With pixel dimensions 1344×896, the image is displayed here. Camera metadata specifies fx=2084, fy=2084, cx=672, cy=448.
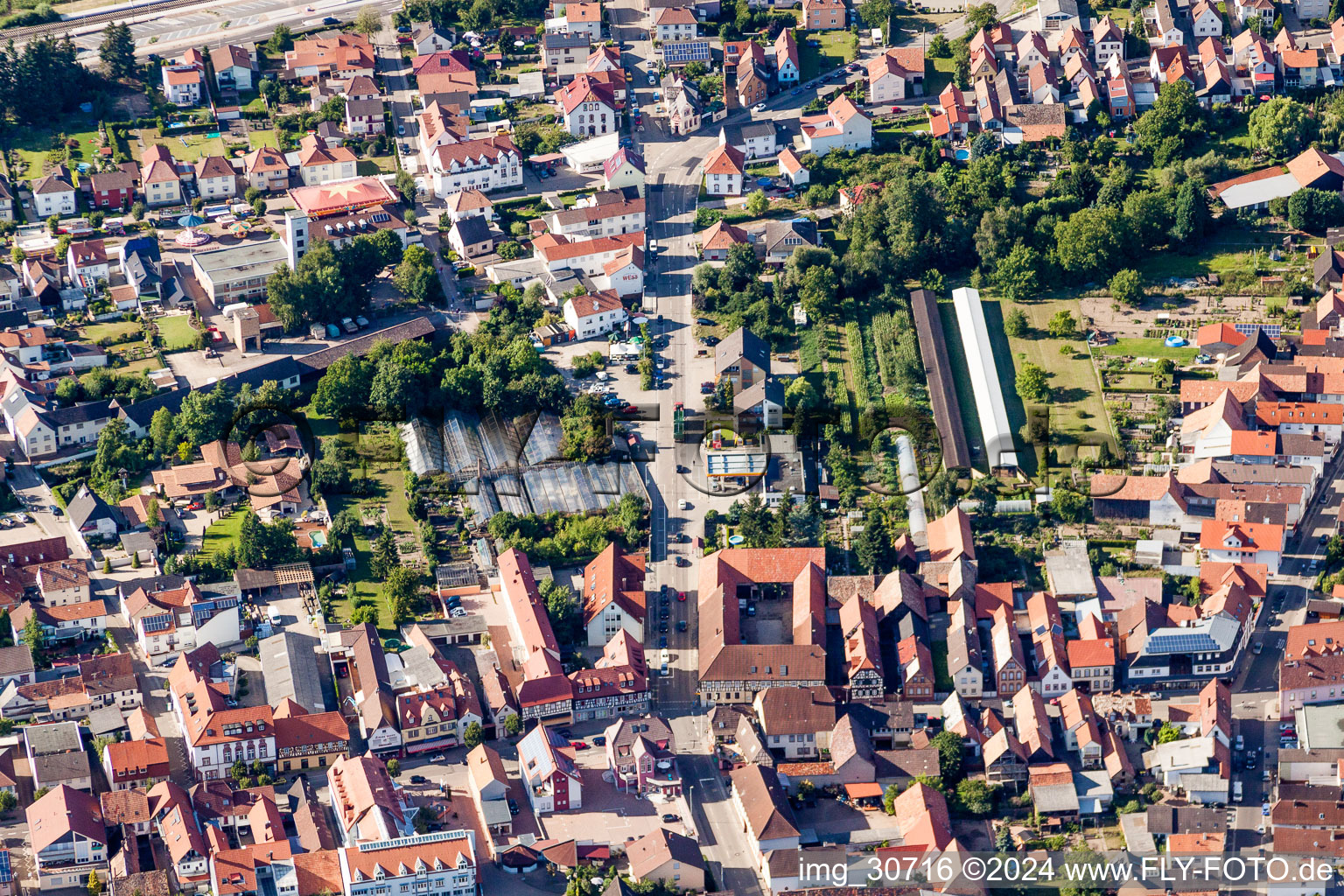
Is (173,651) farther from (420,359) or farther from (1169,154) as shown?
(1169,154)

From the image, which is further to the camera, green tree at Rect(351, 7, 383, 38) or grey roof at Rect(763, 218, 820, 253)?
green tree at Rect(351, 7, 383, 38)

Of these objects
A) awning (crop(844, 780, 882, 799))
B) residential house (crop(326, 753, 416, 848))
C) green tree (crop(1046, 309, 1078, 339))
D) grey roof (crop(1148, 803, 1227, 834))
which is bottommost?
grey roof (crop(1148, 803, 1227, 834))

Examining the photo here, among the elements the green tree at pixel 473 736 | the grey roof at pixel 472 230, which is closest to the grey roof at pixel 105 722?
the green tree at pixel 473 736

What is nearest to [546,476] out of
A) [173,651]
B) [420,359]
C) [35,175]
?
[420,359]

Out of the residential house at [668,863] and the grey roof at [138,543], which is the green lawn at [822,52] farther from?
the residential house at [668,863]

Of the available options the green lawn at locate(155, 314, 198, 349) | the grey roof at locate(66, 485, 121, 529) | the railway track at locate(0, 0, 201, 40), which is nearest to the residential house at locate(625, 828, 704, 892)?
the grey roof at locate(66, 485, 121, 529)

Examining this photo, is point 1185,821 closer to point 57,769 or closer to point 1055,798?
point 1055,798

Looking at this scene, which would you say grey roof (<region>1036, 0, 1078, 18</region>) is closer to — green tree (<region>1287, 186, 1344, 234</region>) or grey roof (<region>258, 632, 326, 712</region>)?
green tree (<region>1287, 186, 1344, 234</region>)

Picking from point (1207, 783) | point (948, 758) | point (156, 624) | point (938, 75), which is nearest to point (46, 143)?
point (156, 624)
